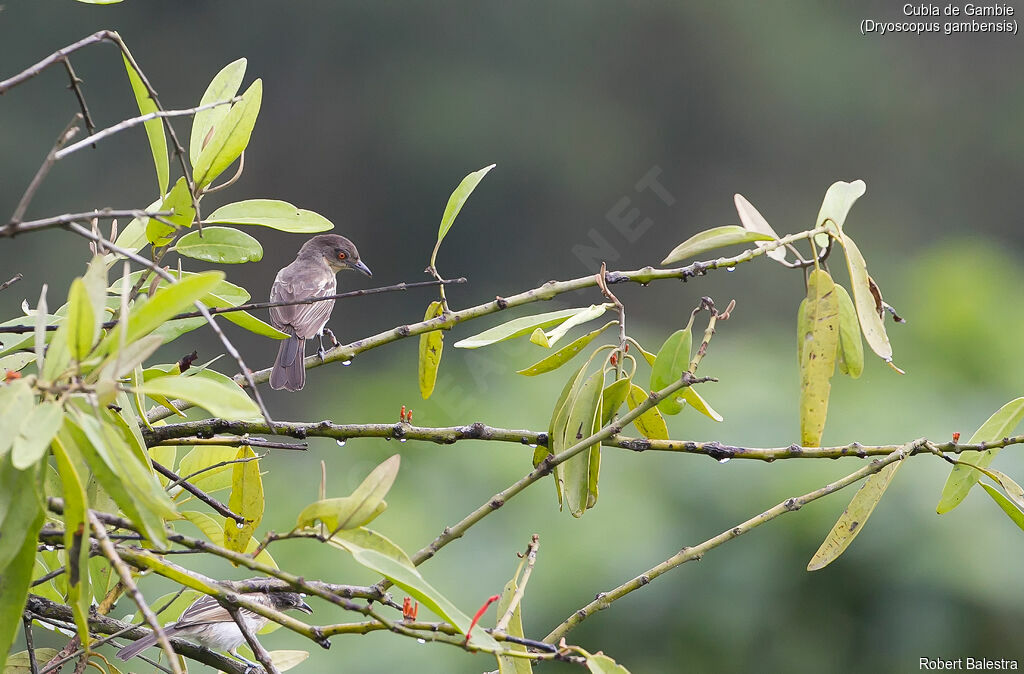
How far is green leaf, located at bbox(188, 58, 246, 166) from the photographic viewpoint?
3.05ft

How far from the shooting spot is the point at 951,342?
17.2 feet

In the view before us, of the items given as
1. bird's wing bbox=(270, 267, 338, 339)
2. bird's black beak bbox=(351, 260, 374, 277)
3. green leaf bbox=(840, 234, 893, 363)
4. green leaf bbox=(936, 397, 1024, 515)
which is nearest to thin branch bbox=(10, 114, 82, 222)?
green leaf bbox=(840, 234, 893, 363)

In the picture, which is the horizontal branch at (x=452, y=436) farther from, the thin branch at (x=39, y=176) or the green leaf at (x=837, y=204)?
the thin branch at (x=39, y=176)

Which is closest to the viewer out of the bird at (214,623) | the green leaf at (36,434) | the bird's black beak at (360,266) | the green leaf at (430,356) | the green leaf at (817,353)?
the green leaf at (36,434)

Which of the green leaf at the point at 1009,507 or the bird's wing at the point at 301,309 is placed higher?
the bird's wing at the point at 301,309

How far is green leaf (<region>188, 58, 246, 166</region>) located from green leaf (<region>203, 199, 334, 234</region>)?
0.21 feet

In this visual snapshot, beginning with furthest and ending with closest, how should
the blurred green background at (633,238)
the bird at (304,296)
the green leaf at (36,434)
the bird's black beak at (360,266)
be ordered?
1. the blurred green background at (633,238)
2. the bird's black beak at (360,266)
3. the bird at (304,296)
4. the green leaf at (36,434)

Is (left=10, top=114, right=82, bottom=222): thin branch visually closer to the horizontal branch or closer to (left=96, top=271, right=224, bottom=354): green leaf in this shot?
(left=96, top=271, right=224, bottom=354): green leaf

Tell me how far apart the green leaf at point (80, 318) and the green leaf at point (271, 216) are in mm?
402

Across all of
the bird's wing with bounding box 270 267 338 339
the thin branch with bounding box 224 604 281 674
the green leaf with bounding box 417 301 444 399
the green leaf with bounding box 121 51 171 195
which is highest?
the green leaf with bounding box 121 51 171 195

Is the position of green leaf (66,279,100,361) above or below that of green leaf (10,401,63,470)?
above

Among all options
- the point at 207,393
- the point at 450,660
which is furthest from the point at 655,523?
the point at 207,393

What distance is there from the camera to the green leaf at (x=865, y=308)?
85cm

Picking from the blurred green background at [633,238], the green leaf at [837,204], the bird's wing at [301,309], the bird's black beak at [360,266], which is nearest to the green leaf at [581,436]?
the green leaf at [837,204]
